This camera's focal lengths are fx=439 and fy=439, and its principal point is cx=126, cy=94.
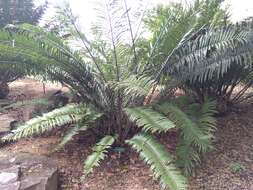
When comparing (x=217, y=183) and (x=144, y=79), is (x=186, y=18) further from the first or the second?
(x=217, y=183)

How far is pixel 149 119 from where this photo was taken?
3.70 metres

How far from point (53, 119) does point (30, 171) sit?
49 centimetres

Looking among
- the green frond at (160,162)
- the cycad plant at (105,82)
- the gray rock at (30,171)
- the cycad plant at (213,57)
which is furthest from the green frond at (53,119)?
the cycad plant at (213,57)

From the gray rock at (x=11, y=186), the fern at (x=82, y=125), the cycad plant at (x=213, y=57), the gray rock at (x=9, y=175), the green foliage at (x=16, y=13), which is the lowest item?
the gray rock at (x=11, y=186)

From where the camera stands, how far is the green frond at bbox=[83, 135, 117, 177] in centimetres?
357

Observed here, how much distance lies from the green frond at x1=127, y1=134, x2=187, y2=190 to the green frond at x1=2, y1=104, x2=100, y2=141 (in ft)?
1.91

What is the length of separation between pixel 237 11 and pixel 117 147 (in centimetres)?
331

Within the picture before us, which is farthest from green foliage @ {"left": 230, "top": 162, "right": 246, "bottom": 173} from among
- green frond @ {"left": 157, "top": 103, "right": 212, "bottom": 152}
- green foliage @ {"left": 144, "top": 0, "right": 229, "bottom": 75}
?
green foliage @ {"left": 144, "top": 0, "right": 229, "bottom": 75}

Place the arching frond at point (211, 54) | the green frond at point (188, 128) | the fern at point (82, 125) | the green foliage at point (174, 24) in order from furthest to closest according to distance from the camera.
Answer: the green foliage at point (174, 24) → the arching frond at point (211, 54) → the fern at point (82, 125) → the green frond at point (188, 128)

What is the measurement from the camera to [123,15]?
14.1 ft

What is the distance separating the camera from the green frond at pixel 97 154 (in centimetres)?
357

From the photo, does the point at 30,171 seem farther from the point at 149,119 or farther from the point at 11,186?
the point at 149,119

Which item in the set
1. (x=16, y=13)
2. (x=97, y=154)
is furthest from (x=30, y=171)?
(x=16, y=13)

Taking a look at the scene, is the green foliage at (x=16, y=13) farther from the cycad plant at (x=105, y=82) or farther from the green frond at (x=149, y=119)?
the green frond at (x=149, y=119)
